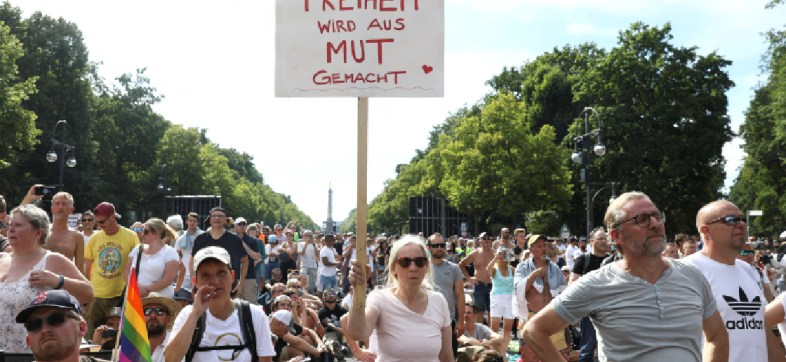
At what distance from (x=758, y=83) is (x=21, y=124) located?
39.1 metres

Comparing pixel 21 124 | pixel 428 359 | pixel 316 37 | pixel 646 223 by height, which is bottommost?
pixel 428 359

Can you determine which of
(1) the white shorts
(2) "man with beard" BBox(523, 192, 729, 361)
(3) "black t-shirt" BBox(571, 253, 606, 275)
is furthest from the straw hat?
(1) the white shorts

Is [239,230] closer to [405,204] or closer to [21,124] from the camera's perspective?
[21,124]

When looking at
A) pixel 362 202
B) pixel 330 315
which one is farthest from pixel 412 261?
pixel 330 315

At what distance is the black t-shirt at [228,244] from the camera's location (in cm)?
1137

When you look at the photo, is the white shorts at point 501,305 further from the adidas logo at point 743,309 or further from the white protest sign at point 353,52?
the white protest sign at point 353,52

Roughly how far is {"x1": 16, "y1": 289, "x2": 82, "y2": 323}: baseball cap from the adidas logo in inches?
137

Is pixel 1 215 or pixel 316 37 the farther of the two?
pixel 1 215

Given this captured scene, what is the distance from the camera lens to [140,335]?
15.0ft

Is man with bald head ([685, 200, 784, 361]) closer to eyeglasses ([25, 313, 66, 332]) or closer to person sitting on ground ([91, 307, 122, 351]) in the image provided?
eyeglasses ([25, 313, 66, 332])

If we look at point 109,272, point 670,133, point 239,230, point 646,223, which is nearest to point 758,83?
point 670,133

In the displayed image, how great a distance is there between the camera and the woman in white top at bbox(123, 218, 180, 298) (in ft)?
32.4

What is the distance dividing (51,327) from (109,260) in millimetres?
5929

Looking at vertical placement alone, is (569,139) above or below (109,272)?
above
